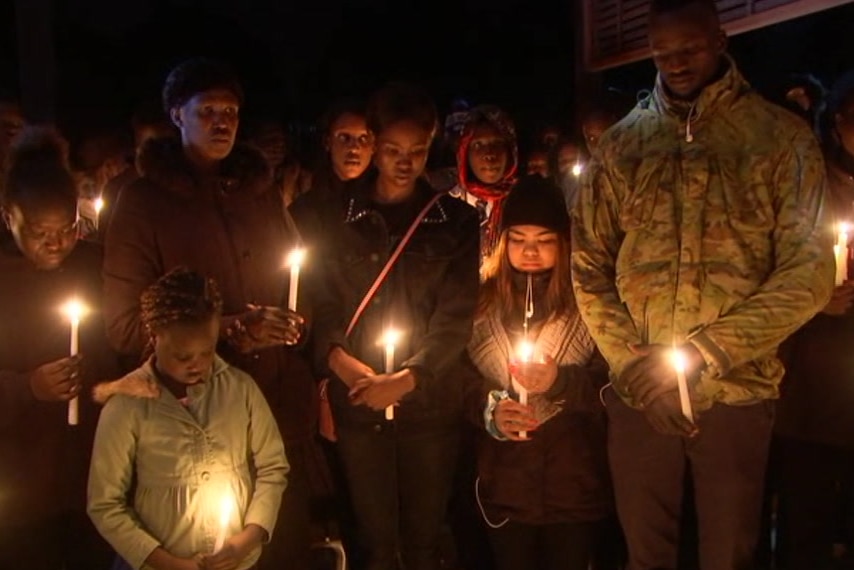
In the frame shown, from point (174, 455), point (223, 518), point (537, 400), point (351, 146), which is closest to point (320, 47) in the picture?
point (351, 146)

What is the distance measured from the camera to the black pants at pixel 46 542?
3455 millimetres

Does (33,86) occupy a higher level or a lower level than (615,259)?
higher

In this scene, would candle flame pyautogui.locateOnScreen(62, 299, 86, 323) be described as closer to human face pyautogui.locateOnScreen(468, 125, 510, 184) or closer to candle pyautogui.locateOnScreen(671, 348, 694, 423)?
candle pyautogui.locateOnScreen(671, 348, 694, 423)

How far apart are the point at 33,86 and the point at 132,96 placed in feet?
17.1

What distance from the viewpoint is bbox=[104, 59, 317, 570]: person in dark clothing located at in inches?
133

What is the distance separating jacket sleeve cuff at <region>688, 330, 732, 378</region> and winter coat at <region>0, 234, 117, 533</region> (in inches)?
83.5

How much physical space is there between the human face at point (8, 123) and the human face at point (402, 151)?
7.04 feet

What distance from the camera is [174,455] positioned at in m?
3.17

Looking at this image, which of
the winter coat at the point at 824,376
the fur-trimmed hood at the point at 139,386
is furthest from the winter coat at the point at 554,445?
the fur-trimmed hood at the point at 139,386

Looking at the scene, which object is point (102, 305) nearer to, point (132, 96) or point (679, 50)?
point (679, 50)

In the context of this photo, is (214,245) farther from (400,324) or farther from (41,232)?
(400,324)

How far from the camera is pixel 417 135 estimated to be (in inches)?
142

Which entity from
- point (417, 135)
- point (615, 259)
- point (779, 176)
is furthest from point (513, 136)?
point (779, 176)

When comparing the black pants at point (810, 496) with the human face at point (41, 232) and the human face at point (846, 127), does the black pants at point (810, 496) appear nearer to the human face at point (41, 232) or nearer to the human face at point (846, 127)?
the human face at point (846, 127)
